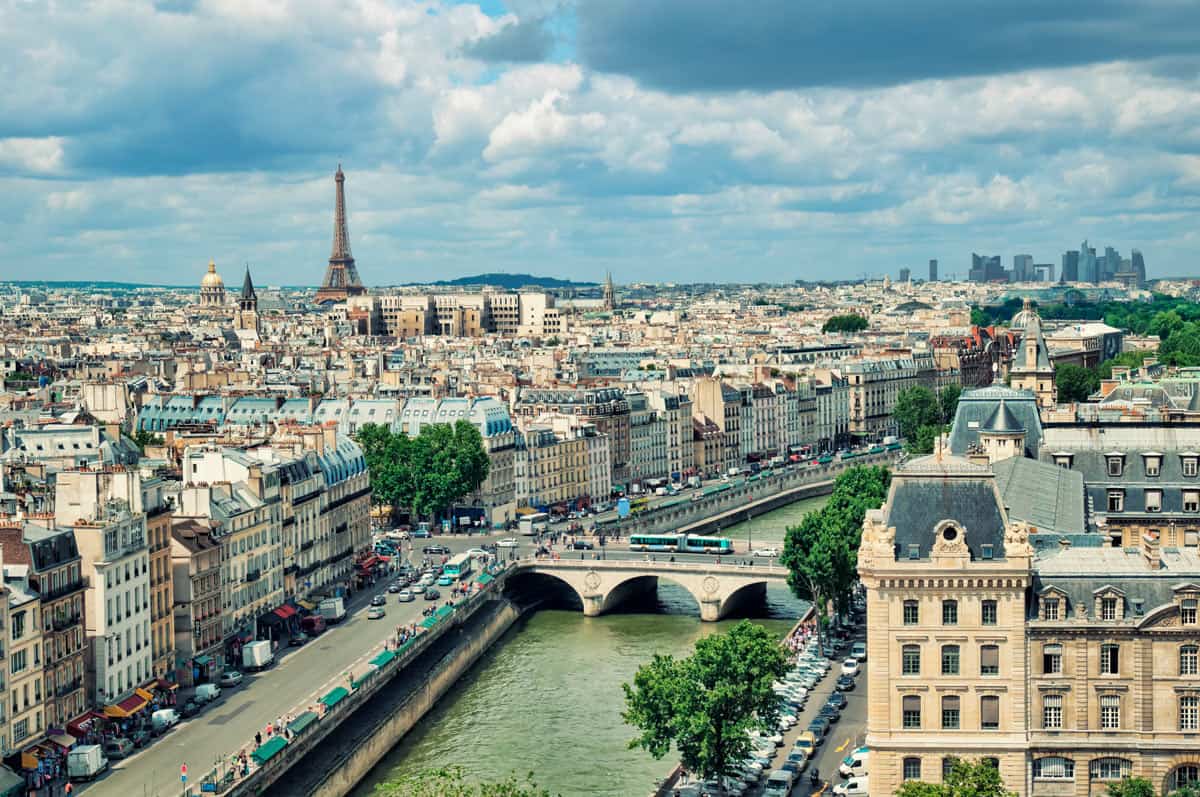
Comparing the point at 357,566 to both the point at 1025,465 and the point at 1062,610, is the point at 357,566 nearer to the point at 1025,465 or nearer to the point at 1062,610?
the point at 1025,465

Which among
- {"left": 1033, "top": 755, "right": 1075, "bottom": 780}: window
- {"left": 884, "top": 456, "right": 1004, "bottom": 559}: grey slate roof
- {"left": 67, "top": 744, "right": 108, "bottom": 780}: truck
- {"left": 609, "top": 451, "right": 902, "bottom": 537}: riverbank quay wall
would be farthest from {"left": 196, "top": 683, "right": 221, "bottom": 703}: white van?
{"left": 609, "top": 451, "right": 902, "bottom": 537}: riverbank quay wall

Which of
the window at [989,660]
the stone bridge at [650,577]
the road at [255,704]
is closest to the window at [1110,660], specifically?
the window at [989,660]

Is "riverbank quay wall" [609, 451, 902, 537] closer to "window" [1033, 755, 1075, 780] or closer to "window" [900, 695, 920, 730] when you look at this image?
"window" [900, 695, 920, 730]

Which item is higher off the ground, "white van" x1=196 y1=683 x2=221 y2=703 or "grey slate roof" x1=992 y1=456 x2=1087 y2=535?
"grey slate roof" x1=992 y1=456 x2=1087 y2=535

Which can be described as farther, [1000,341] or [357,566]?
[1000,341]

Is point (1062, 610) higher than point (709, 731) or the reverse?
higher

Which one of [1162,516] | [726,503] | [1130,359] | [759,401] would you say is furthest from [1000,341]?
[1162,516]

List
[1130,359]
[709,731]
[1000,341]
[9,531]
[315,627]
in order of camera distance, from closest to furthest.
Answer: [709,731]
[9,531]
[315,627]
[1130,359]
[1000,341]
